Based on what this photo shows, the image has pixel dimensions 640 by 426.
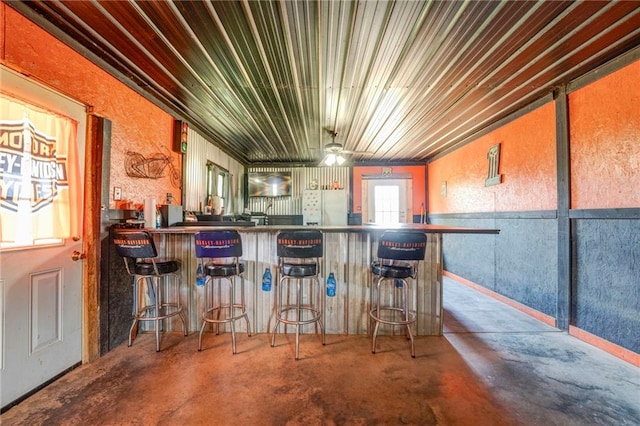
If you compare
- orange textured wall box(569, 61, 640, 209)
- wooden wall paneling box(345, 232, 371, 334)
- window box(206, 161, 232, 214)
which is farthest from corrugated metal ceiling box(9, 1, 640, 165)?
wooden wall paneling box(345, 232, 371, 334)

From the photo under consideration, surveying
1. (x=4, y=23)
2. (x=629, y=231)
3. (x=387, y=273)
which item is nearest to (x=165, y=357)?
(x=387, y=273)

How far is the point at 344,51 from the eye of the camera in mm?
2359

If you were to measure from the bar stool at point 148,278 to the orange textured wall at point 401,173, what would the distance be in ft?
16.6

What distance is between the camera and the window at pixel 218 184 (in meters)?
4.79

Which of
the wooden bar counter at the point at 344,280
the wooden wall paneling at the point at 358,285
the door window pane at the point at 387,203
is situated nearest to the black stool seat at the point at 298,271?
the wooden bar counter at the point at 344,280

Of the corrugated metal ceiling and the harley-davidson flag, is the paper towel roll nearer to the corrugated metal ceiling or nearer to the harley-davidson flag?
the harley-davidson flag

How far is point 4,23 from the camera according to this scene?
1672 millimetres

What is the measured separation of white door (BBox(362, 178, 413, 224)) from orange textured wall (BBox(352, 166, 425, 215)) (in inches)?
5.7

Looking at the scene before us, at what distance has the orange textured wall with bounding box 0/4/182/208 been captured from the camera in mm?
1766

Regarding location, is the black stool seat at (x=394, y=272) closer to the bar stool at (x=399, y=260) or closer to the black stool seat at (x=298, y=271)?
the bar stool at (x=399, y=260)

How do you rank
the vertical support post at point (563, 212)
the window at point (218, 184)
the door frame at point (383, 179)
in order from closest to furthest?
1. the vertical support post at point (563, 212)
2. the window at point (218, 184)
3. the door frame at point (383, 179)

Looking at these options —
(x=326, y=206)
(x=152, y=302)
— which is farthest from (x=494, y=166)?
(x=152, y=302)

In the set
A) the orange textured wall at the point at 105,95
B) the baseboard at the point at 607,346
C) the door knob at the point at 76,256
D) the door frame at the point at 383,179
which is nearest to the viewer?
the orange textured wall at the point at 105,95

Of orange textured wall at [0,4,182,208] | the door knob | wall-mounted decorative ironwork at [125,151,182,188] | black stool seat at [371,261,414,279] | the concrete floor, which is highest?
orange textured wall at [0,4,182,208]
